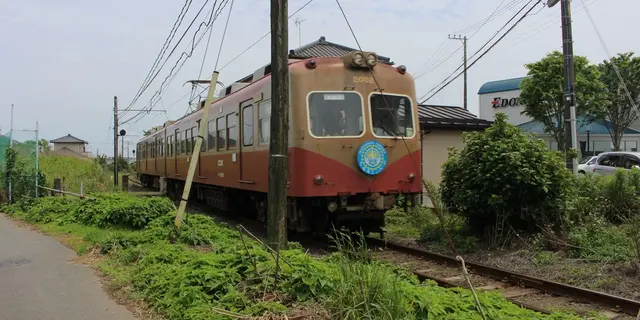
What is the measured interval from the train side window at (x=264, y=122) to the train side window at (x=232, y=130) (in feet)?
4.97

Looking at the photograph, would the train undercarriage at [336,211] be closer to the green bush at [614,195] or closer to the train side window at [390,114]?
the train side window at [390,114]

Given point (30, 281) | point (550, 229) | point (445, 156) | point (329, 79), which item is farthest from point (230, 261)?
point (445, 156)

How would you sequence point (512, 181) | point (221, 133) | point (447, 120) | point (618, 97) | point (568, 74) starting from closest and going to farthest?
point (512, 181)
point (568, 74)
point (221, 133)
point (447, 120)
point (618, 97)

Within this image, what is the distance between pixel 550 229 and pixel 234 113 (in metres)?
6.52

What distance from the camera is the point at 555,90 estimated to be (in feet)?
84.4

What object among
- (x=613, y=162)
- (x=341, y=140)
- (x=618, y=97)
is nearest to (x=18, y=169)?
(x=341, y=140)

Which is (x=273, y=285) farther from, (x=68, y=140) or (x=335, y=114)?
(x=68, y=140)

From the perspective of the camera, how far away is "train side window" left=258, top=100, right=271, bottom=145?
31.0ft

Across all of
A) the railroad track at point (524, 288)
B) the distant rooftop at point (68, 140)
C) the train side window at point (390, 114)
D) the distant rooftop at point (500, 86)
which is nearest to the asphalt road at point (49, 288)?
the railroad track at point (524, 288)

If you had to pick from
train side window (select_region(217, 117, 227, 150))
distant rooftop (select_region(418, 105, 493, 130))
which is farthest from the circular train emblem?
distant rooftop (select_region(418, 105, 493, 130))

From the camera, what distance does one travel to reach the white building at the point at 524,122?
42.7 meters

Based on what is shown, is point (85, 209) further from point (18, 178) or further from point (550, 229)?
point (550, 229)

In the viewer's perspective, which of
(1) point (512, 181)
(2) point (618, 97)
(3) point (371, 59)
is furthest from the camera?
(2) point (618, 97)

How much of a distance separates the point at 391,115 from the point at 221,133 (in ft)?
15.4
